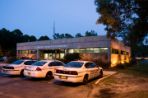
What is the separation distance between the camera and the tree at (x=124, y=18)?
24172 millimetres

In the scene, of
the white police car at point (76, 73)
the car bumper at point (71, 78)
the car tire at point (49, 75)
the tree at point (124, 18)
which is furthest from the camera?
the tree at point (124, 18)

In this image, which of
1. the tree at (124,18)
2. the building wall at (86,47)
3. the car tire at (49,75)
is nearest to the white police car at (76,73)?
the car tire at (49,75)

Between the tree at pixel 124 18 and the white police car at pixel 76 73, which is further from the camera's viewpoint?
the tree at pixel 124 18

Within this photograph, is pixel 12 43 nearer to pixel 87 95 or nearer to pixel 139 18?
pixel 139 18

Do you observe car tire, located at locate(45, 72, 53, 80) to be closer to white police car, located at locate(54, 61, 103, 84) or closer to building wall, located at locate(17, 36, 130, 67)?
white police car, located at locate(54, 61, 103, 84)

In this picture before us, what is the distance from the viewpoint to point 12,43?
292 feet

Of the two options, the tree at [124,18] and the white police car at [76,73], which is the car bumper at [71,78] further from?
the tree at [124,18]

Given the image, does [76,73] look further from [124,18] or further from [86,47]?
[86,47]

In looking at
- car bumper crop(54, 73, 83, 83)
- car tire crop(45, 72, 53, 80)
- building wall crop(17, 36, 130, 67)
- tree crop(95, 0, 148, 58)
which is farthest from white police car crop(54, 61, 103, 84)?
building wall crop(17, 36, 130, 67)

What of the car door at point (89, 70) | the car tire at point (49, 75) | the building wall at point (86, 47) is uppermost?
the building wall at point (86, 47)

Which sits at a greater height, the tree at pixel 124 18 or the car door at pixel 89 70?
the tree at pixel 124 18

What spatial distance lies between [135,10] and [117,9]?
216cm

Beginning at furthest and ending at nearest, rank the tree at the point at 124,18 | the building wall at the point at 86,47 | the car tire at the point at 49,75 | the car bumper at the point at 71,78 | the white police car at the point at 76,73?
the building wall at the point at 86,47
the tree at the point at 124,18
the car tire at the point at 49,75
the white police car at the point at 76,73
the car bumper at the point at 71,78

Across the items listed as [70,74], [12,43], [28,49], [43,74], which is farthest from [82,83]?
[12,43]
